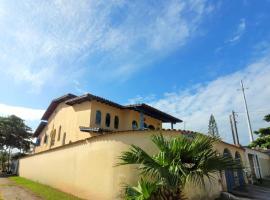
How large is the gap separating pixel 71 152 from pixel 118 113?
7041mm

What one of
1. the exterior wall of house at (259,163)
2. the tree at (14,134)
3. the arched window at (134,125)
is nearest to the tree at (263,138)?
the exterior wall of house at (259,163)

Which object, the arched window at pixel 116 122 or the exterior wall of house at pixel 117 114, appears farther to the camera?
the arched window at pixel 116 122

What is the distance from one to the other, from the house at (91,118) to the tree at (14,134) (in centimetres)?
1696

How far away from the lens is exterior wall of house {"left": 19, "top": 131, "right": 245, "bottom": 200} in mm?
11180

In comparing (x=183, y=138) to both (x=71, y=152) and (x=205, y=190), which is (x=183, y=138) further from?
(x=71, y=152)

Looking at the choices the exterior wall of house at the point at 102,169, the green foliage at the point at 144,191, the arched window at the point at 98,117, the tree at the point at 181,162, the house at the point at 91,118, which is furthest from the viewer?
the arched window at the point at 98,117

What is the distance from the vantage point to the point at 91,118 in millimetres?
18812

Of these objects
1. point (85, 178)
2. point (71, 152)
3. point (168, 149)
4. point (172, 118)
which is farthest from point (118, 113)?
point (168, 149)

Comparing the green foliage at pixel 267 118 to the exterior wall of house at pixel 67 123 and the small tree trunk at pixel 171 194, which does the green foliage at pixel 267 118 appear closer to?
the exterior wall of house at pixel 67 123

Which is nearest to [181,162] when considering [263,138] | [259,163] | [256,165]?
[256,165]

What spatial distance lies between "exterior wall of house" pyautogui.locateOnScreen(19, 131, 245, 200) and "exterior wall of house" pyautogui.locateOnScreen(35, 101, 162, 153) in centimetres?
339

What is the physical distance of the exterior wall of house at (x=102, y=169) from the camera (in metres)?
11.2

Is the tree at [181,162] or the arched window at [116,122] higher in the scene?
the arched window at [116,122]

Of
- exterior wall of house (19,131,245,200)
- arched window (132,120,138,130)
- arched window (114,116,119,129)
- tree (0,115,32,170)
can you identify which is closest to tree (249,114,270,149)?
exterior wall of house (19,131,245,200)
